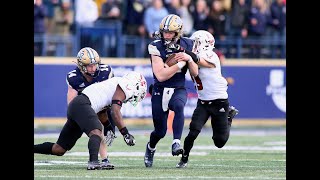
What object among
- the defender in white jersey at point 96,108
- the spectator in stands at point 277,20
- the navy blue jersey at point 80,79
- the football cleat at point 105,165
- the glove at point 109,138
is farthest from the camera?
the spectator in stands at point 277,20

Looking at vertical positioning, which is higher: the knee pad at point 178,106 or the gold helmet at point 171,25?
the gold helmet at point 171,25

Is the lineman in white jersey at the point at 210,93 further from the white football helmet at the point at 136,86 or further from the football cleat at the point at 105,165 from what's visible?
the football cleat at the point at 105,165

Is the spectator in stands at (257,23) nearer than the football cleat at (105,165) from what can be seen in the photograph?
No

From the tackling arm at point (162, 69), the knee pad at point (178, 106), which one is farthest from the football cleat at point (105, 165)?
the tackling arm at point (162, 69)

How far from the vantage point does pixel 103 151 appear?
11.3 metres

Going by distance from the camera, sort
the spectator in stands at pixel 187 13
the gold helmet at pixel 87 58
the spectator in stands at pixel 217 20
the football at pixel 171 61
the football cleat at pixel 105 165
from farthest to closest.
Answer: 1. the spectator in stands at pixel 217 20
2. the spectator in stands at pixel 187 13
3. the football at pixel 171 61
4. the gold helmet at pixel 87 58
5. the football cleat at pixel 105 165

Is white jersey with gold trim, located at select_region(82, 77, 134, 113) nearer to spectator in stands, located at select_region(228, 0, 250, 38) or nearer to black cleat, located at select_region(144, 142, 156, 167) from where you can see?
black cleat, located at select_region(144, 142, 156, 167)

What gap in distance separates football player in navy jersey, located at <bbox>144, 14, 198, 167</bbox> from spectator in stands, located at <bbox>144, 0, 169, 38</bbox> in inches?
382

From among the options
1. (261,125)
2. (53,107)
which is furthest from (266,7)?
(53,107)

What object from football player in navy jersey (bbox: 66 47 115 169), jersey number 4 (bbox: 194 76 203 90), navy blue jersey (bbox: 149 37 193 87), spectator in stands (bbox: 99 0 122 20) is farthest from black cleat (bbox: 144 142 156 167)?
spectator in stands (bbox: 99 0 122 20)

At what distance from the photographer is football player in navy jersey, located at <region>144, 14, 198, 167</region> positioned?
1155 centimetres

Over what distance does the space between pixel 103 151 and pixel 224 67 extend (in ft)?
36.1

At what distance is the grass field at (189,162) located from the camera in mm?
10500
